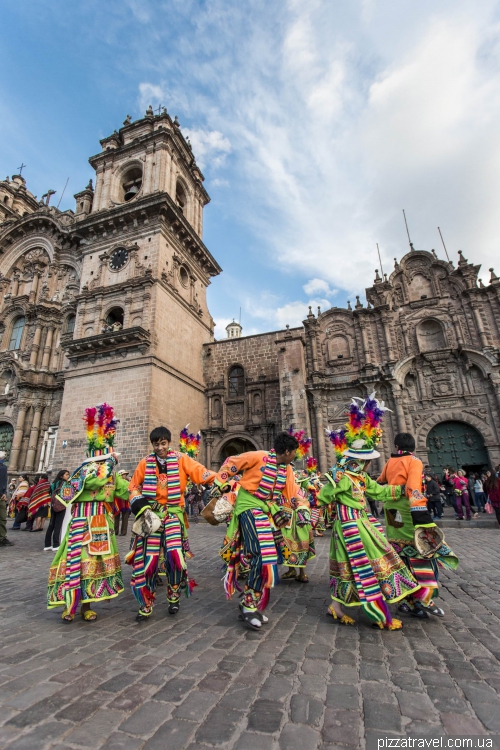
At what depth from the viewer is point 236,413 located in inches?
828

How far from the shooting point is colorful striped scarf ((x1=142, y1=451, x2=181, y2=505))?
13.2ft

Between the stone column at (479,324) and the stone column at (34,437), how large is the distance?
80.0ft

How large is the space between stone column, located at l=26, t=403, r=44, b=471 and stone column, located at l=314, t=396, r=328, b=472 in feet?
52.3

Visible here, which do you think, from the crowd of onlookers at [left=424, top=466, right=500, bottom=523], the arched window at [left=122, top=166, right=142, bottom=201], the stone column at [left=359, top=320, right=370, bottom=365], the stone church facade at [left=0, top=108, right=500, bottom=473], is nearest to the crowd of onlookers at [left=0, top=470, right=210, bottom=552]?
the stone church facade at [left=0, top=108, right=500, bottom=473]

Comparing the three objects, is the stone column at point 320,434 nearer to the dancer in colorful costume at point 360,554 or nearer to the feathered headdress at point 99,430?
the dancer in colorful costume at point 360,554

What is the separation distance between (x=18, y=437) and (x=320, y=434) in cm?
1721

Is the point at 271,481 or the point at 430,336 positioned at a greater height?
the point at 430,336

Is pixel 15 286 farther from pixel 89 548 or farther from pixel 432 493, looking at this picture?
pixel 432 493

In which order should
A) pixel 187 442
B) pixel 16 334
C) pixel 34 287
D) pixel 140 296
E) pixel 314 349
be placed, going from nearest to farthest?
pixel 187 442, pixel 140 296, pixel 314 349, pixel 16 334, pixel 34 287

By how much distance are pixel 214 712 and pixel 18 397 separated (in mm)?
23832

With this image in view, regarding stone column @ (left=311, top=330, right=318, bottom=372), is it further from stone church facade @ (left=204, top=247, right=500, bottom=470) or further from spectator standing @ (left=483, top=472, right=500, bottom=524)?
spectator standing @ (left=483, top=472, right=500, bottom=524)

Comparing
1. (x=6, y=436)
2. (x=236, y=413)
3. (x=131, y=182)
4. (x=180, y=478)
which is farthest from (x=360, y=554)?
(x=131, y=182)

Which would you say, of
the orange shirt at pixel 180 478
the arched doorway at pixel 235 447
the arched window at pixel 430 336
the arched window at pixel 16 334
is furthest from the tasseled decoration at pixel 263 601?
the arched window at pixel 16 334

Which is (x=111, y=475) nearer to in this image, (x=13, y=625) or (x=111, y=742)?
(x=13, y=625)
